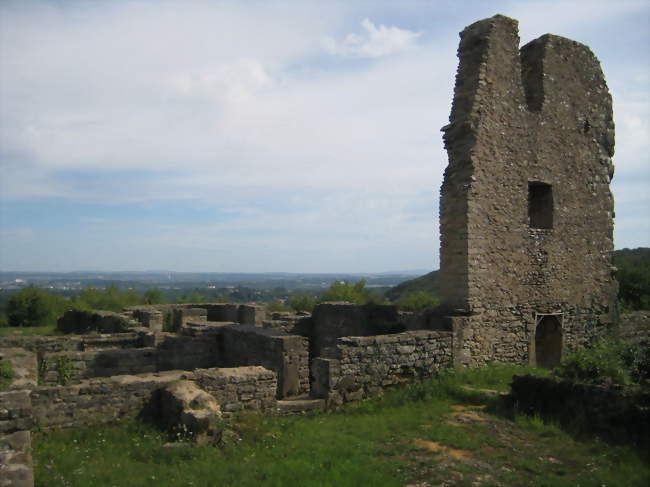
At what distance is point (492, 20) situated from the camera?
14.1 metres

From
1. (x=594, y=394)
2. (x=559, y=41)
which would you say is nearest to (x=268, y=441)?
(x=594, y=394)

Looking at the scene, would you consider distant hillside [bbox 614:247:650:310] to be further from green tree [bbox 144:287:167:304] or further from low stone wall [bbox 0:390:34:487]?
green tree [bbox 144:287:167:304]

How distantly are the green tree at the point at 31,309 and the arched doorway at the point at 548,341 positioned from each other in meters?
26.5

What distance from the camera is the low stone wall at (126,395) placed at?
8.26 metres

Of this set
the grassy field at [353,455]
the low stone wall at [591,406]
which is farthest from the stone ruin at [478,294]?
the low stone wall at [591,406]

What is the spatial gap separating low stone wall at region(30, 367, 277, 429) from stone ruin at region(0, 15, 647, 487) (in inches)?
1.1

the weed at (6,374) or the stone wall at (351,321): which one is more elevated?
the stone wall at (351,321)

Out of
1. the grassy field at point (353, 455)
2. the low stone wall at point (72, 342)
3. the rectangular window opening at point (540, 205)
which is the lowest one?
the grassy field at point (353, 455)

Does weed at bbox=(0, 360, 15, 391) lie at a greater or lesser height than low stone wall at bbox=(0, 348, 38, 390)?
greater

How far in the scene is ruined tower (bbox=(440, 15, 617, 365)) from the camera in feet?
44.7

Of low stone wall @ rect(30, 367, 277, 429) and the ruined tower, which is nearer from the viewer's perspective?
low stone wall @ rect(30, 367, 277, 429)

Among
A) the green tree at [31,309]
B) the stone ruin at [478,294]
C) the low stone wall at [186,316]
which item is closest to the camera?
the stone ruin at [478,294]

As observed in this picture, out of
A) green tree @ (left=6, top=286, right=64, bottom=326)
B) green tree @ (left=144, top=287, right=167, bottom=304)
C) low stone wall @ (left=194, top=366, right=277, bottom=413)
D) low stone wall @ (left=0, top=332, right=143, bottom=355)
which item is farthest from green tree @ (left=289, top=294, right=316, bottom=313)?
low stone wall @ (left=194, top=366, right=277, bottom=413)

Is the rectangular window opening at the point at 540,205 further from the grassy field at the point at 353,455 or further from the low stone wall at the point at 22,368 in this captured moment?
the low stone wall at the point at 22,368
